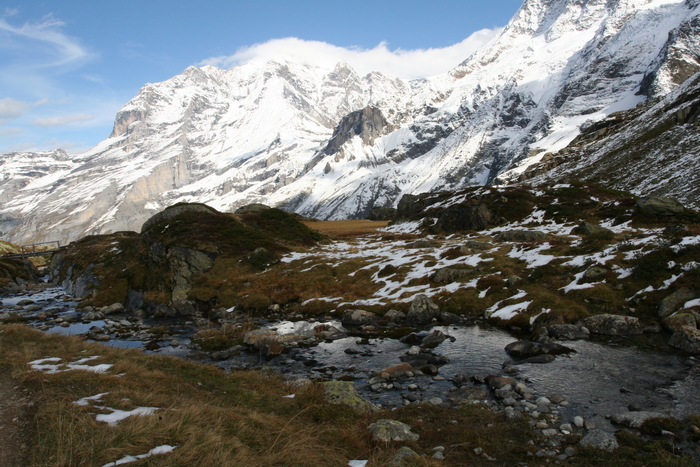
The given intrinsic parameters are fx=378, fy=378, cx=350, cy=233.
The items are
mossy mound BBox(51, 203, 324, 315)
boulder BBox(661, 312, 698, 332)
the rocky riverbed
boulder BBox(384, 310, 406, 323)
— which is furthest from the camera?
mossy mound BBox(51, 203, 324, 315)

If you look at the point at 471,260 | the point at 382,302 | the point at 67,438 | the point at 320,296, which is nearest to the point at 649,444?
the point at 67,438

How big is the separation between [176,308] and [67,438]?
30.1 meters

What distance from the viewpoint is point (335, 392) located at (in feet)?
42.4

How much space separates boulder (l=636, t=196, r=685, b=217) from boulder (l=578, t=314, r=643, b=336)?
27103 millimetres

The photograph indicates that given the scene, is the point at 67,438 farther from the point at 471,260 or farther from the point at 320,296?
the point at 471,260

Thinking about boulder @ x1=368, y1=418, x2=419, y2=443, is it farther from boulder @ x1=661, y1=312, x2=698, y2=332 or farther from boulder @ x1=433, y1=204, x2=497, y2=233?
boulder @ x1=433, y1=204, x2=497, y2=233

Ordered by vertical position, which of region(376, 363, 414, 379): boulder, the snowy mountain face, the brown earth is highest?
the snowy mountain face

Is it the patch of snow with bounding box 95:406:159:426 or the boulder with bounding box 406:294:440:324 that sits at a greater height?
the patch of snow with bounding box 95:406:159:426

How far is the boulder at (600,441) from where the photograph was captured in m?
9.74

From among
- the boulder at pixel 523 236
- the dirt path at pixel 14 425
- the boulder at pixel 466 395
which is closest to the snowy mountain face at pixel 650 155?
the boulder at pixel 523 236

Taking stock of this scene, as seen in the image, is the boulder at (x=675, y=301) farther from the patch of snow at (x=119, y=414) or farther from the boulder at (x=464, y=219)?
the boulder at (x=464, y=219)

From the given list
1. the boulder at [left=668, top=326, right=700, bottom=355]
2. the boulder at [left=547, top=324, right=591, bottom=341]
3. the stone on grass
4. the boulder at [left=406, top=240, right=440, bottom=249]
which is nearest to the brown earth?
the boulder at [left=406, top=240, right=440, bottom=249]

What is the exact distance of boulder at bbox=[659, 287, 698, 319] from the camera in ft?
63.3

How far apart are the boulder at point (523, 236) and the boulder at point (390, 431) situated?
1386 inches
